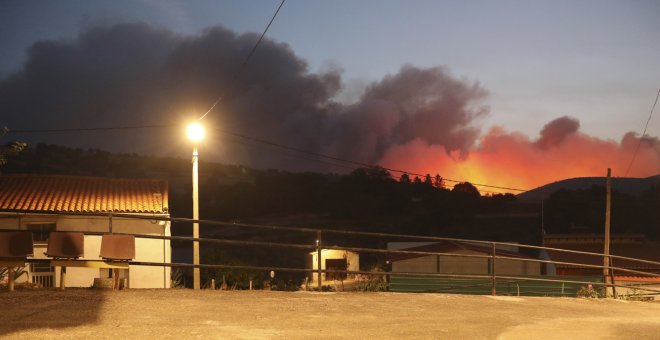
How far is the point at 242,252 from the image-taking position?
65625 mm

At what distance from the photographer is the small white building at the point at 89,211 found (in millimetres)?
26141

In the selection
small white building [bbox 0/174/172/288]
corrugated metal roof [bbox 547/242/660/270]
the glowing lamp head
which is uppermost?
the glowing lamp head

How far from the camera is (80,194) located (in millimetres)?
30297

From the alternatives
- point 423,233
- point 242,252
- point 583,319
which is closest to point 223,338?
point 583,319

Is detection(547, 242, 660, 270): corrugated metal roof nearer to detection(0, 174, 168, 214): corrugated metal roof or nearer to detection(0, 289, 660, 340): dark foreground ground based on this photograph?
detection(0, 174, 168, 214): corrugated metal roof

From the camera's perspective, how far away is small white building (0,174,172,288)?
26141 millimetres

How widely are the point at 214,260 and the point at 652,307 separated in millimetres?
20751

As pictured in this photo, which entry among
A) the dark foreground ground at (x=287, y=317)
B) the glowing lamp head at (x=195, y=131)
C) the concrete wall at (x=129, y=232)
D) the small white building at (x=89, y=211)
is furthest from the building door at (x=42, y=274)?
the dark foreground ground at (x=287, y=317)

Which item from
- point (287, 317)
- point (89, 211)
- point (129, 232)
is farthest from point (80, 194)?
point (287, 317)

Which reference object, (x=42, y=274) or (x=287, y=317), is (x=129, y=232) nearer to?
(x=42, y=274)

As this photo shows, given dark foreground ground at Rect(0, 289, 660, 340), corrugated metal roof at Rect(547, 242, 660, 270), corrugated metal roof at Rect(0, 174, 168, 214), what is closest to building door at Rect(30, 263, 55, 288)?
corrugated metal roof at Rect(0, 174, 168, 214)

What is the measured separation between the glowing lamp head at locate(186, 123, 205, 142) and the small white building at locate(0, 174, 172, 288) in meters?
4.21

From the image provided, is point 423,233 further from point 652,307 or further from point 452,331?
point 452,331

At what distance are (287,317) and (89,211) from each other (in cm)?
2050
